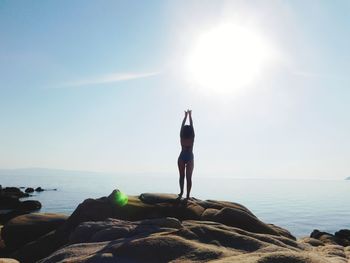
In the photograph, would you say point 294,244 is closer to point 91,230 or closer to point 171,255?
point 171,255

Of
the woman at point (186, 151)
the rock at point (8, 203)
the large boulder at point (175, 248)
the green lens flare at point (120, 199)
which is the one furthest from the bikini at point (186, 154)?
the rock at point (8, 203)

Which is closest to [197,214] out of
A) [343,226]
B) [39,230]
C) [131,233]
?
[131,233]

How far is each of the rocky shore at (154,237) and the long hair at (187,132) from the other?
10.1 ft

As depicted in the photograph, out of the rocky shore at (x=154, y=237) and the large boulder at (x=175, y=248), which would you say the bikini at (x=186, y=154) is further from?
the large boulder at (x=175, y=248)

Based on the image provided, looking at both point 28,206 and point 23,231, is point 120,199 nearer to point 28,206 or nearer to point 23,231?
point 23,231

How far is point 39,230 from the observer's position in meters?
18.7

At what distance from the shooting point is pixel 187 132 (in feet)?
52.4

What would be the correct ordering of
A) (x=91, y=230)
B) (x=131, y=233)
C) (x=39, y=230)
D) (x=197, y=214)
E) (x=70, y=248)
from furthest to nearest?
(x=39, y=230)
(x=197, y=214)
(x=91, y=230)
(x=131, y=233)
(x=70, y=248)

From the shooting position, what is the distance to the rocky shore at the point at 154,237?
8000 millimetres

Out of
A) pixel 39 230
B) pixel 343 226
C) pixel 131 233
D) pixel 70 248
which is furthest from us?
pixel 343 226

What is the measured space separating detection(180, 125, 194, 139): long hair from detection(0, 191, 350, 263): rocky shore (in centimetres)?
308

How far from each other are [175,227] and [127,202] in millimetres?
5645

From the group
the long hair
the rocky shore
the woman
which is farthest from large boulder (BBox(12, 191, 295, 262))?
the long hair

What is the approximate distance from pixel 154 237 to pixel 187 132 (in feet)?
25.2
